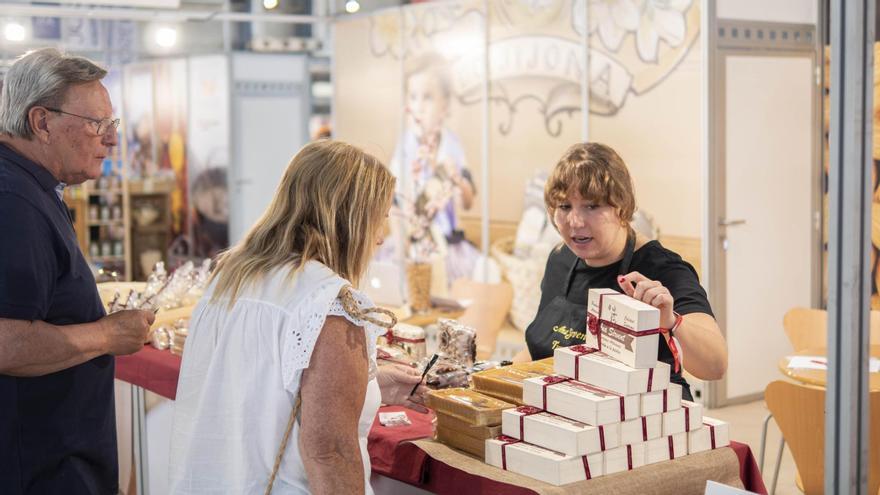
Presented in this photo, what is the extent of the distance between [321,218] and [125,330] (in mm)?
675

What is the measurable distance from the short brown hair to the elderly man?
1.19 m

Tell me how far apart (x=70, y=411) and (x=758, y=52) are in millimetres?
5487

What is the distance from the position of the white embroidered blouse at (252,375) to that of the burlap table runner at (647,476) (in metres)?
0.33

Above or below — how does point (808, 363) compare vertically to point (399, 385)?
below

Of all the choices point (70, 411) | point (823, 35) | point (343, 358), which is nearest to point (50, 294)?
point (70, 411)

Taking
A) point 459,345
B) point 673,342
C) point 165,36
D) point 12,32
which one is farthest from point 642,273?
point 12,32

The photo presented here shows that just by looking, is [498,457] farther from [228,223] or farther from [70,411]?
[228,223]

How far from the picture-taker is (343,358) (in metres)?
2.14

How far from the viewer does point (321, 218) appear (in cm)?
225

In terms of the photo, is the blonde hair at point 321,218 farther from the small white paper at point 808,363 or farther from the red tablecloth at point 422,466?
the small white paper at point 808,363

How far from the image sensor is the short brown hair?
9.52ft

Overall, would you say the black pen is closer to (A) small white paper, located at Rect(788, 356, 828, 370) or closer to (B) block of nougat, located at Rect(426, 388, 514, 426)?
(B) block of nougat, located at Rect(426, 388, 514, 426)

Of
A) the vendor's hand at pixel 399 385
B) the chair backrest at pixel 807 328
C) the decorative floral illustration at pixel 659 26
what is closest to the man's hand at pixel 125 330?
the vendor's hand at pixel 399 385

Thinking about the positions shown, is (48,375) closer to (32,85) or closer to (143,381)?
(32,85)
